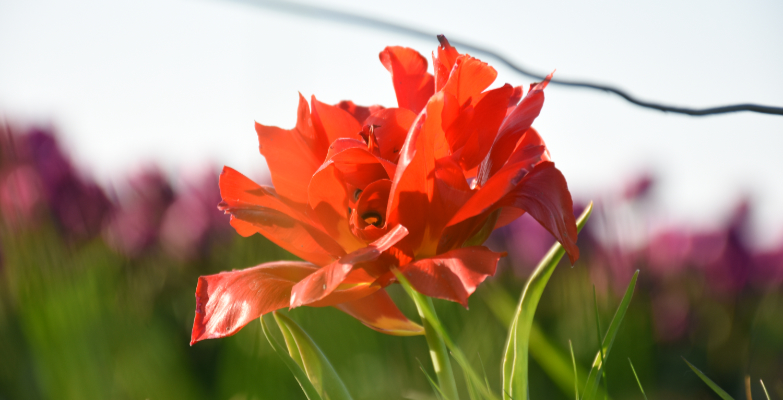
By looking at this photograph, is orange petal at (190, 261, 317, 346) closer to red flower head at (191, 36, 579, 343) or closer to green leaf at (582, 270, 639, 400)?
red flower head at (191, 36, 579, 343)

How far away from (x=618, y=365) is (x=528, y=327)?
0.49 meters

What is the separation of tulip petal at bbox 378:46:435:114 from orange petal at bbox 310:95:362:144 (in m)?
0.02

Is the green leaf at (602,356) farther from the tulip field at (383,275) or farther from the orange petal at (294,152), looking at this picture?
the orange petal at (294,152)

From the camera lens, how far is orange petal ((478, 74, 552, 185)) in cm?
18

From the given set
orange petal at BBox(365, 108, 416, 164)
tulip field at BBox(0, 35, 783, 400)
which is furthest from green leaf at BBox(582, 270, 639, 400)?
orange petal at BBox(365, 108, 416, 164)

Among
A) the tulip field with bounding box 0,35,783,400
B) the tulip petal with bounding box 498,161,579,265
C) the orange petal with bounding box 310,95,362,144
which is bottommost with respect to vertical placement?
the tulip field with bounding box 0,35,783,400

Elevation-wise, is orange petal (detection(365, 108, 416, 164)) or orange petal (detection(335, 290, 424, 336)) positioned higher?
orange petal (detection(365, 108, 416, 164))

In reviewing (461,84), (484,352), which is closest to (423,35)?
(461,84)

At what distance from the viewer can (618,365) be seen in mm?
610

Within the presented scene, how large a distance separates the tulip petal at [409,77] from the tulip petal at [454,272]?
77 mm

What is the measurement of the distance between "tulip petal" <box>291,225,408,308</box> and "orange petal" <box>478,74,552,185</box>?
59mm

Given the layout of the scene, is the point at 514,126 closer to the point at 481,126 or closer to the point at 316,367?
the point at 481,126

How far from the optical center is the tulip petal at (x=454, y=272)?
0.14 meters

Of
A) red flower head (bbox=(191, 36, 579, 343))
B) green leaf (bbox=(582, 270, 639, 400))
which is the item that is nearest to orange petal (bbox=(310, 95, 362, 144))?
red flower head (bbox=(191, 36, 579, 343))
